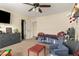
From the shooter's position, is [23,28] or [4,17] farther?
[23,28]

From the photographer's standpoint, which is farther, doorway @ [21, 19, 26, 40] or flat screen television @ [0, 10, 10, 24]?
doorway @ [21, 19, 26, 40]

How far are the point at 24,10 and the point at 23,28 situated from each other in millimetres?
284

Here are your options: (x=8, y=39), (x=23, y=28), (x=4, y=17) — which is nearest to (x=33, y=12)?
(x=23, y=28)

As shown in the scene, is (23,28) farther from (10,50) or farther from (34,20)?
(10,50)

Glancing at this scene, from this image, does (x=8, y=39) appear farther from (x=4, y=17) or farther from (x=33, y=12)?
(x=33, y=12)

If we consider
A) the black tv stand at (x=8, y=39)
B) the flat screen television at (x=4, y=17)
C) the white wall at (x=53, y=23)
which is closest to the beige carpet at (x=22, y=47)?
the black tv stand at (x=8, y=39)

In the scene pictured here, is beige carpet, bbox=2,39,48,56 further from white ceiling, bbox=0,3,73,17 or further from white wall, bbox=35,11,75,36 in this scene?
white ceiling, bbox=0,3,73,17

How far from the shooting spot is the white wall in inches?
68.4

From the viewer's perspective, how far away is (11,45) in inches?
68.3

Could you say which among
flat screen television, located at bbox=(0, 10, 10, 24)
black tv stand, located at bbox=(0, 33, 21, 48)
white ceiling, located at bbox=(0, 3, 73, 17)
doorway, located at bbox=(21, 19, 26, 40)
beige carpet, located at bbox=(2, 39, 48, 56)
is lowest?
beige carpet, located at bbox=(2, 39, 48, 56)

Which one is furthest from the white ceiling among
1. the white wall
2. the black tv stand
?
the black tv stand

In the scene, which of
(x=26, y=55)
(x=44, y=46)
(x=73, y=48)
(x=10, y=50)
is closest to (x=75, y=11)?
(x=73, y=48)

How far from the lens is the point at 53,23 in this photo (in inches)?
70.6

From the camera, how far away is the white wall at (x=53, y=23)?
5.70ft
